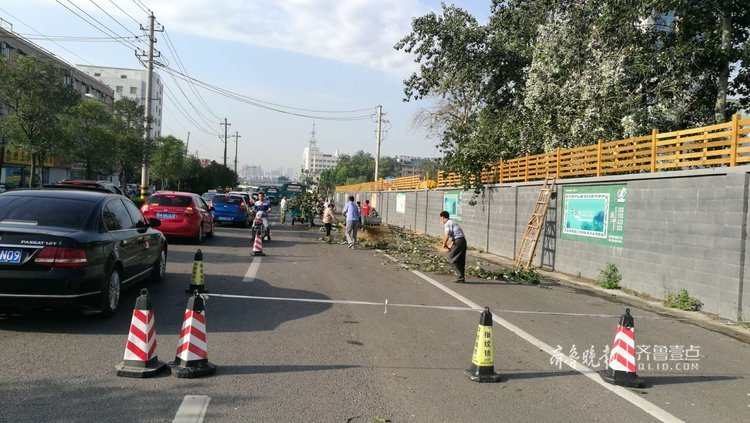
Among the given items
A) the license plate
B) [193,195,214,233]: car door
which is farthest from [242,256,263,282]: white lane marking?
the license plate

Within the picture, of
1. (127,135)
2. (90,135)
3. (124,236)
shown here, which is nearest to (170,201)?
(124,236)

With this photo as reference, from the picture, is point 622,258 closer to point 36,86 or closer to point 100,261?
point 100,261

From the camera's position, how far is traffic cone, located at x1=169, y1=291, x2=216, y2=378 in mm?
5230

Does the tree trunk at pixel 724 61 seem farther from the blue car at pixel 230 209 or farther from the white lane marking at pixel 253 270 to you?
the blue car at pixel 230 209

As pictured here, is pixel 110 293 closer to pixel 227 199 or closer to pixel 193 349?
pixel 193 349

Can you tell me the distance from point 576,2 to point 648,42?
3.69 m

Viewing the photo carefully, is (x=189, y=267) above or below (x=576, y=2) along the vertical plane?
below

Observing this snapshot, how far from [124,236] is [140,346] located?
10.6ft

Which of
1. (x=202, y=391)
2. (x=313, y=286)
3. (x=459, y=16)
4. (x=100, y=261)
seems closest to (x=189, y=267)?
(x=313, y=286)

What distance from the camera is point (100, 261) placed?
23.0 feet

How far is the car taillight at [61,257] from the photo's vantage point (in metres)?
6.43

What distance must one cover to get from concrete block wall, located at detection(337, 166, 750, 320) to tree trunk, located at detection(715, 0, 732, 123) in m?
6.40

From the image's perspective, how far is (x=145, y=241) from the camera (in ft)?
30.0

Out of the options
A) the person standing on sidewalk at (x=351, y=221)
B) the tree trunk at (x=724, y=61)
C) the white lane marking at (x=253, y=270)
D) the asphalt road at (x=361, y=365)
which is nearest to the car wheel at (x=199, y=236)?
the white lane marking at (x=253, y=270)
